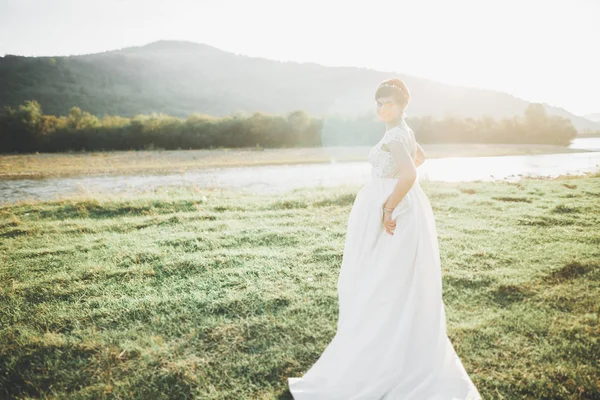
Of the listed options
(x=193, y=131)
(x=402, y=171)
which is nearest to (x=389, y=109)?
(x=402, y=171)

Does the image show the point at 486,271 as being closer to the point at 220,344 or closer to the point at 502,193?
the point at 220,344

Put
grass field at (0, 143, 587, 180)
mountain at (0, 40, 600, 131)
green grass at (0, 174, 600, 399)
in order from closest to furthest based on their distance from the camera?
green grass at (0, 174, 600, 399) → grass field at (0, 143, 587, 180) → mountain at (0, 40, 600, 131)

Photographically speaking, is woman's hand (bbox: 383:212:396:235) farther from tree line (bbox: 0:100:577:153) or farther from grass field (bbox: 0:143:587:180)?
tree line (bbox: 0:100:577:153)

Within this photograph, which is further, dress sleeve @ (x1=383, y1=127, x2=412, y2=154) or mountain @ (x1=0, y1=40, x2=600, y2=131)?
mountain @ (x1=0, y1=40, x2=600, y2=131)

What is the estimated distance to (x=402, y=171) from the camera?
2.94 metres

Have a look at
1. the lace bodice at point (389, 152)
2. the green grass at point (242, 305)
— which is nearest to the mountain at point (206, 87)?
the green grass at point (242, 305)

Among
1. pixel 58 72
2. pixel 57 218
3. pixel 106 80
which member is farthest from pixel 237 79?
pixel 57 218

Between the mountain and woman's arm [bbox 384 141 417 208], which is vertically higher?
the mountain

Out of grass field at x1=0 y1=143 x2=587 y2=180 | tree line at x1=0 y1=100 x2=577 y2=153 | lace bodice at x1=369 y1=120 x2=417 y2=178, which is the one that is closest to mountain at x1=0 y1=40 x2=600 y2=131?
tree line at x1=0 y1=100 x2=577 y2=153

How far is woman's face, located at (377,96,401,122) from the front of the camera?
3.12 meters

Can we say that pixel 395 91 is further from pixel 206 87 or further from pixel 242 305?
pixel 206 87

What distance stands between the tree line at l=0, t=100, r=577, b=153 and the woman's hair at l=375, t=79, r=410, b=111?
178 feet

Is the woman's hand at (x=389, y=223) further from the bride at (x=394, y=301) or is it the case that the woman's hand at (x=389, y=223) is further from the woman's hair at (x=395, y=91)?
the woman's hair at (x=395, y=91)

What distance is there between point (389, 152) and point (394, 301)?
140 centimetres
